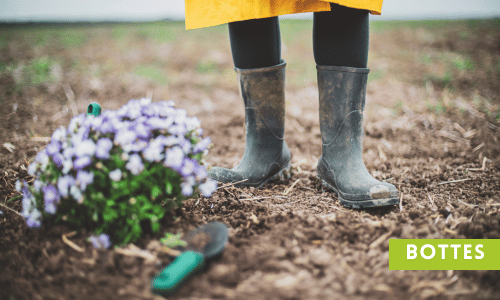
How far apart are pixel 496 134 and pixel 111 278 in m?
2.43

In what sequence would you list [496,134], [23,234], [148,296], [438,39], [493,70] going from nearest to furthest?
[148,296] < [23,234] < [496,134] < [493,70] < [438,39]

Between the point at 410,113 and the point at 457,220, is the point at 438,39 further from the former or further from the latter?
the point at 457,220

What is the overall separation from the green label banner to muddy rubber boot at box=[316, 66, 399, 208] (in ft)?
0.87

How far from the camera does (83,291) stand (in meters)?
0.85

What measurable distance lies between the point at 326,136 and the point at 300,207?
38cm

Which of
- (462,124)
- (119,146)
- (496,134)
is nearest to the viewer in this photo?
(119,146)

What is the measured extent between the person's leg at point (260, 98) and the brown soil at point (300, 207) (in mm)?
118

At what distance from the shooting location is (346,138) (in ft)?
4.68

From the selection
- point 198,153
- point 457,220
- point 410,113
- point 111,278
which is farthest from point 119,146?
point 410,113

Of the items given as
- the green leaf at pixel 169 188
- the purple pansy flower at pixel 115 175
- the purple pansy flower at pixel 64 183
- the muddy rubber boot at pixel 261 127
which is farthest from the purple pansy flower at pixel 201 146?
the muddy rubber boot at pixel 261 127

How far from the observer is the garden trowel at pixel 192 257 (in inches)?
32.7

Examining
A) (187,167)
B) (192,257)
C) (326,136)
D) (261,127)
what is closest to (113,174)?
(187,167)

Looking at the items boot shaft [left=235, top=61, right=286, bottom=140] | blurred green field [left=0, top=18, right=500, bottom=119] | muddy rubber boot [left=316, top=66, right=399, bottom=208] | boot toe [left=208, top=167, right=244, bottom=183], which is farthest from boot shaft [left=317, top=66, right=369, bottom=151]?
blurred green field [left=0, top=18, right=500, bottom=119]

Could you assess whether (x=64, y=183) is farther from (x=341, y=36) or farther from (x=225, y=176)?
(x=341, y=36)
